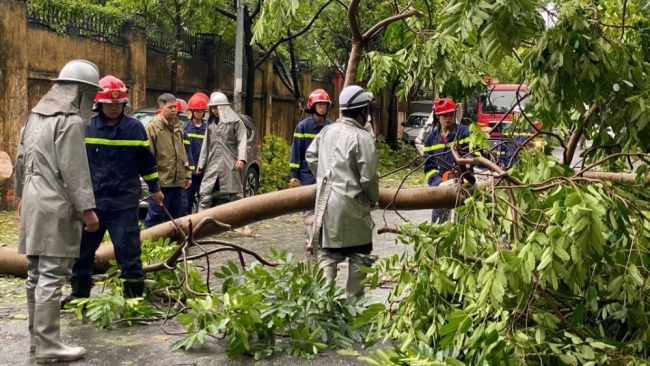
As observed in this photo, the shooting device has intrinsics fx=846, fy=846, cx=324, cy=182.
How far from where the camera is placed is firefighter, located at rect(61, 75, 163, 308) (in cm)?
654

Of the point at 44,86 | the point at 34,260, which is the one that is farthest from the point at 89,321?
the point at 44,86

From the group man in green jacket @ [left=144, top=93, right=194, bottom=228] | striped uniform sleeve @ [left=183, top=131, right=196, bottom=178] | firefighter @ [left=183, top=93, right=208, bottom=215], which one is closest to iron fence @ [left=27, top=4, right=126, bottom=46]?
firefighter @ [left=183, top=93, right=208, bottom=215]

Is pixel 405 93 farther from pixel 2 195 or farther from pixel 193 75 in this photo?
pixel 193 75

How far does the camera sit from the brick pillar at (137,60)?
17.2 m

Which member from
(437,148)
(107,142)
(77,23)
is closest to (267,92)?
(77,23)

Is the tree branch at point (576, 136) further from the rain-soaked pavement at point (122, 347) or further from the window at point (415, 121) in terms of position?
the window at point (415, 121)

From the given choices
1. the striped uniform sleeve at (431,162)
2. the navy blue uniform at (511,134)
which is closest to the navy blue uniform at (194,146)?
the striped uniform sleeve at (431,162)

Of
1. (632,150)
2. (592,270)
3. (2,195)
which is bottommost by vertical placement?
(2,195)

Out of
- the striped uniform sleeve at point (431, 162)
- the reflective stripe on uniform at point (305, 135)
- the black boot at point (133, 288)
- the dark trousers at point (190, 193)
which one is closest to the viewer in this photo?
the black boot at point (133, 288)

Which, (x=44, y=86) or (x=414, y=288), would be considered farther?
(x=44, y=86)

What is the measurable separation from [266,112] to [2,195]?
11.0m

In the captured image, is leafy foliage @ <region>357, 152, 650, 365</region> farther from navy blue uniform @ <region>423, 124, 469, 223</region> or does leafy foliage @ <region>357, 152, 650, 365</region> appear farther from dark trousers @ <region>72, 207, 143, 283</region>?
navy blue uniform @ <region>423, 124, 469, 223</region>

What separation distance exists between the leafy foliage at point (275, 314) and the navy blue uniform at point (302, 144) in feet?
11.2

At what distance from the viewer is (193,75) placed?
2041cm
